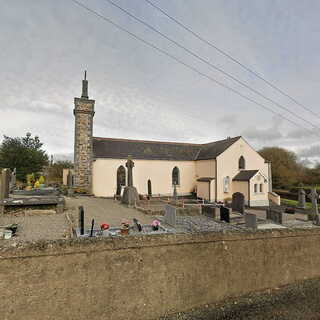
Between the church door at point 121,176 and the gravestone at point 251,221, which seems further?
the church door at point 121,176

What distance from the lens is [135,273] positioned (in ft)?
13.2

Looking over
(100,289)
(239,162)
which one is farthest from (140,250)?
(239,162)

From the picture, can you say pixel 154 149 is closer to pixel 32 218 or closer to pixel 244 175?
pixel 244 175

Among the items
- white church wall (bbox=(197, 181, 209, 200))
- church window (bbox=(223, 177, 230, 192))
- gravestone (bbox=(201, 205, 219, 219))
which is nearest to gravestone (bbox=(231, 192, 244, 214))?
gravestone (bbox=(201, 205, 219, 219))

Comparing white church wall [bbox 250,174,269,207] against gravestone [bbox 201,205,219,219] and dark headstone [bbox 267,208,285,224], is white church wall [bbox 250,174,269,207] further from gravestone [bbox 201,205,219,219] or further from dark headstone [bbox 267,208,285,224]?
gravestone [bbox 201,205,219,219]

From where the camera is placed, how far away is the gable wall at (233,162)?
1021 inches

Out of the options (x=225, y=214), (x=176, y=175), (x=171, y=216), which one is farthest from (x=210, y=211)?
(x=176, y=175)

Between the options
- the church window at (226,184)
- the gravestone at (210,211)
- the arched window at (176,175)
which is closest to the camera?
the gravestone at (210,211)

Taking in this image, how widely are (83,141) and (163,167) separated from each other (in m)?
10.4

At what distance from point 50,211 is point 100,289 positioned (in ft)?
27.8

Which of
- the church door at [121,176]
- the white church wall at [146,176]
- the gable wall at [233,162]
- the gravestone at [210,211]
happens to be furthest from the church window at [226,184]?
the church door at [121,176]

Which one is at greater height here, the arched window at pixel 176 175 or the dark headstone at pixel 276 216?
the arched window at pixel 176 175

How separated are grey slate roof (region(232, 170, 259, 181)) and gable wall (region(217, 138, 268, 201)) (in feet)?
1.59

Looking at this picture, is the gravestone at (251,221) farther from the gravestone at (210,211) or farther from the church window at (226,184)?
the church window at (226,184)
